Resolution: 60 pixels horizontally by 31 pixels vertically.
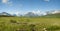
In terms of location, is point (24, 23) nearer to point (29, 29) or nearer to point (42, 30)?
point (29, 29)

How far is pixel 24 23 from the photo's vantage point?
616 cm

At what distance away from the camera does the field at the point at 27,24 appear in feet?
20.1

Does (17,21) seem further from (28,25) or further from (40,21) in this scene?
(40,21)

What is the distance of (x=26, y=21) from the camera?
247 inches

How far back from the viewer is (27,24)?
6.18m

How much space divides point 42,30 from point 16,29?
3.00 ft

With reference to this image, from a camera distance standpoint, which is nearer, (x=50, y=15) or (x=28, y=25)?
(x=28, y=25)

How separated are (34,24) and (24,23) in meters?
0.35

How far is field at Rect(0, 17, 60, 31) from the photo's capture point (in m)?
6.12

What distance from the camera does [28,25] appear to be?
6.16 metres

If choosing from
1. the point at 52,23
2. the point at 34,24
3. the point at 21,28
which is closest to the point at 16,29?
the point at 21,28

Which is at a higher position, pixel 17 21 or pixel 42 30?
pixel 17 21

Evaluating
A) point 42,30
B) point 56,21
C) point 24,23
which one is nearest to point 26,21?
point 24,23

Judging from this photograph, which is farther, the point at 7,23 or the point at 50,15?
the point at 50,15
